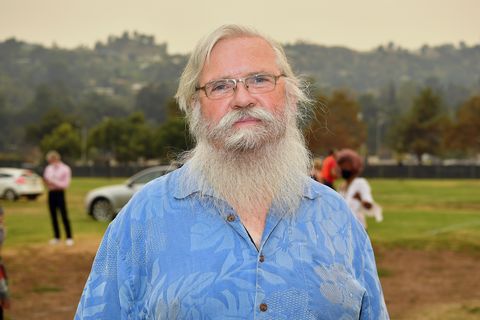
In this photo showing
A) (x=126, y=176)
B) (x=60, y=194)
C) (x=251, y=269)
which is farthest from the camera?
(x=126, y=176)

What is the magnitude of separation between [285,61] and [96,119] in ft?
527

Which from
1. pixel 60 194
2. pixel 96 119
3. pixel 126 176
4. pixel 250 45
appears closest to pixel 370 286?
pixel 250 45

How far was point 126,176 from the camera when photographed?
240 feet

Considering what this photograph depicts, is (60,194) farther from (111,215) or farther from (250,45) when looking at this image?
(250,45)

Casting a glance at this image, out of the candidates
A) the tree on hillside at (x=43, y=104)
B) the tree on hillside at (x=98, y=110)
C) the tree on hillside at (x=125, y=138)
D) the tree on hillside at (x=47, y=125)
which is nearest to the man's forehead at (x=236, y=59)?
Answer: the tree on hillside at (x=125, y=138)

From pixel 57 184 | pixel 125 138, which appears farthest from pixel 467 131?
pixel 57 184

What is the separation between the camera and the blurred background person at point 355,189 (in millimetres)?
9758

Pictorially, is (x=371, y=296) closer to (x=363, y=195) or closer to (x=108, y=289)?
(x=108, y=289)

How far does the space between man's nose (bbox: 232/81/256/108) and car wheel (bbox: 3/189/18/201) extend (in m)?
32.7

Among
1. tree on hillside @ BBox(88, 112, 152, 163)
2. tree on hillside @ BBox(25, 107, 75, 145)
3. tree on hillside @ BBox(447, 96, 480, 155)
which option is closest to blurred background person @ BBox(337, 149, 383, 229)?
tree on hillside @ BBox(447, 96, 480, 155)

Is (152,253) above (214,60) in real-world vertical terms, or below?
below

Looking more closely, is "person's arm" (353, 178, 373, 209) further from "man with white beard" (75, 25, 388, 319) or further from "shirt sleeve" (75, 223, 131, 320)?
"shirt sleeve" (75, 223, 131, 320)

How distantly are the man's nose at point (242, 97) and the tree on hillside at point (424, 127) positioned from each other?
89.1 metres

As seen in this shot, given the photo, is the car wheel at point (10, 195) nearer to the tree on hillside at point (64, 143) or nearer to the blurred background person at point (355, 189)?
the blurred background person at point (355, 189)
